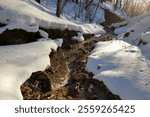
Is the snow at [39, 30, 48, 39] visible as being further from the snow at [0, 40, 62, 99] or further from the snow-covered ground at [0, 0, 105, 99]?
the snow at [0, 40, 62, 99]

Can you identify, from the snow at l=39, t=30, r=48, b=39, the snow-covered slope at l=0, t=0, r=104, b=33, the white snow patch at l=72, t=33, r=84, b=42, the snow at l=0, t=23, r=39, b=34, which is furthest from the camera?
the white snow patch at l=72, t=33, r=84, b=42

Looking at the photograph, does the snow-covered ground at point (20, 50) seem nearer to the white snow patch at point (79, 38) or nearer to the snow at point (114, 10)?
the white snow patch at point (79, 38)

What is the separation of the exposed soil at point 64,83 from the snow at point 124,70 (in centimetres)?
15

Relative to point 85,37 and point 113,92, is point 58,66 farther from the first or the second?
point 85,37

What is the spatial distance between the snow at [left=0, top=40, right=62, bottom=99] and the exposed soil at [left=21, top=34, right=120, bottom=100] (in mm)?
160

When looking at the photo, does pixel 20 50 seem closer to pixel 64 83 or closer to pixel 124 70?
pixel 64 83

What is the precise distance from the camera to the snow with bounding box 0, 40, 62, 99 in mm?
4148

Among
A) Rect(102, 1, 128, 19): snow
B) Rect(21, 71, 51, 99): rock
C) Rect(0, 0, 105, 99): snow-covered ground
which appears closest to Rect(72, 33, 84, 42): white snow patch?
Rect(0, 0, 105, 99): snow-covered ground

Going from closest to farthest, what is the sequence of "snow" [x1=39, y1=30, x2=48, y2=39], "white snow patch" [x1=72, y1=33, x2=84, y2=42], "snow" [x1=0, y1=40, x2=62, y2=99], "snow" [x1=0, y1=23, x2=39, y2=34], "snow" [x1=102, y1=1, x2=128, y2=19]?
1. "snow" [x1=0, y1=40, x2=62, y2=99]
2. "snow" [x1=0, y1=23, x2=39, y2=34]
3. "snow" [x1=39, y1=30, x2=48, y2=39]
4. "white snow patch" [x1=72, y1=33, x2=84, y2=42]
5. "snow" [x1=102, y1=1, x2=128, y2=19]

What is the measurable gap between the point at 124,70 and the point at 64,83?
111 cm

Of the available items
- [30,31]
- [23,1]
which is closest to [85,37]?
[23,1]

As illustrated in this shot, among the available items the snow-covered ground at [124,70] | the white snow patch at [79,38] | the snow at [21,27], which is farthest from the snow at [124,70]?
the white snow patch at [79,38]

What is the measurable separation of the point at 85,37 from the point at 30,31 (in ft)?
12.0

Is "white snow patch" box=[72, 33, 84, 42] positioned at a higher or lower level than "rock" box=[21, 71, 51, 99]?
lower
